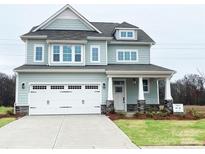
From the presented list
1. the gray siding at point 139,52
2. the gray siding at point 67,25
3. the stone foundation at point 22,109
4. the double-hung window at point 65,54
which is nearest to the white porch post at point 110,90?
the double-hung window at point 65,54

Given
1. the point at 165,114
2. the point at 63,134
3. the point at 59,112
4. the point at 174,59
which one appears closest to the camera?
the point at 63,134

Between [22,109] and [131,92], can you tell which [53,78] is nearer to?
[22,109]

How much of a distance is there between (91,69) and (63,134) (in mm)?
10375

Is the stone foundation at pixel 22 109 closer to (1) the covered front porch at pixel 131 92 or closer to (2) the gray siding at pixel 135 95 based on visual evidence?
(1) the covered front porch at pixel 131 92

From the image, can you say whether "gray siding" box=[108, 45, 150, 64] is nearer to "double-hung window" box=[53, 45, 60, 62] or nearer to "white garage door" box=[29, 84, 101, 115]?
"white garage door" box=[29, 84, 101, 115]

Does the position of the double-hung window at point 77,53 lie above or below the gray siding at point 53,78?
above

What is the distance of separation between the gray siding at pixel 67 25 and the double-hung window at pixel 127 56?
3396 mm

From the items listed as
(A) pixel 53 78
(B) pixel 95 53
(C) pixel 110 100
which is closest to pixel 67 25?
(B) pixel 95 53

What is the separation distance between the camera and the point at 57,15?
23.6 m

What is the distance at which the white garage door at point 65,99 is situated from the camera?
21000 millimetres

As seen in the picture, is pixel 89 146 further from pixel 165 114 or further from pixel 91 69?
pixel 91 69

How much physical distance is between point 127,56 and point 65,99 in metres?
6.58

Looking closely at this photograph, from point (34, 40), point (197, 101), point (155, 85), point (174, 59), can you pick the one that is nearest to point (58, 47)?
point (34, 40)
